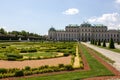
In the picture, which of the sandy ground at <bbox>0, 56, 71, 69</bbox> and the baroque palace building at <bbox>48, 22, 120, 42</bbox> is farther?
the baroque palace building at <bbox>48, 22, 120, 42</bbox>

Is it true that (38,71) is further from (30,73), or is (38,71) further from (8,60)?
(8,60)

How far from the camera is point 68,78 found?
28.6 feet

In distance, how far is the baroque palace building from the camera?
109 m

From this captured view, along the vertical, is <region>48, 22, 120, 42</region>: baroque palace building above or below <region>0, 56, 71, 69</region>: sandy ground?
above

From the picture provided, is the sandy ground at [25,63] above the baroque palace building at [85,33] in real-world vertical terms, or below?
below

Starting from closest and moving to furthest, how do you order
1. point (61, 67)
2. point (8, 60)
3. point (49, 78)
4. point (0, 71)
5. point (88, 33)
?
point (49, 78) → point (0, 71) → point (61, 67) → point (8, 60) → point (88, 33)

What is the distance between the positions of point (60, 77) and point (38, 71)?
1.23 meters

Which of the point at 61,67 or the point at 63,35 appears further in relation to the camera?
the point at 63,35

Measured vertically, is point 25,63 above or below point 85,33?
below

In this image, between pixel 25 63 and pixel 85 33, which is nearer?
pixel 25 63

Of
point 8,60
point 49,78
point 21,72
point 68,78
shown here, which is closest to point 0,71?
point 21,72

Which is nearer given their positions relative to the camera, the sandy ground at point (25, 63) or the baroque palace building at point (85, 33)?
the sandy ground at point (25, 63)

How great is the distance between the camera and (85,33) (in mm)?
109062

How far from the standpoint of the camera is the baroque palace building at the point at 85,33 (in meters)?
109
